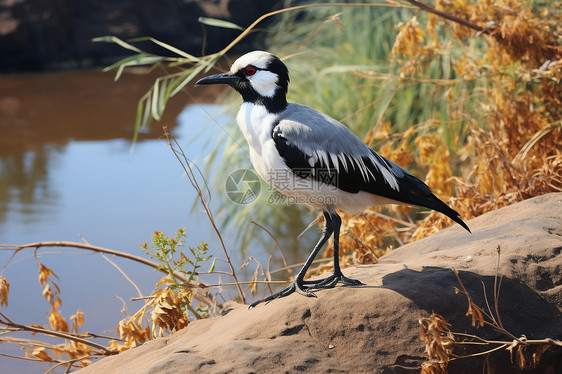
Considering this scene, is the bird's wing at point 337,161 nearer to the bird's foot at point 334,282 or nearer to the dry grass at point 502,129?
the bird's foot at point 334,282

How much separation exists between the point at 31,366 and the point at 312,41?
529 centimetres

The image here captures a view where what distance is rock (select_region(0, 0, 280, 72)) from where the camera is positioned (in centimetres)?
1080

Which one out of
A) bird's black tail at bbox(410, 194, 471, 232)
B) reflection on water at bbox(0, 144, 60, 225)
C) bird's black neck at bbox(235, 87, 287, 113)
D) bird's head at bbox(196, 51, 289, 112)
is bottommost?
bird's black tail at bbox(410, 194, 471, 232)

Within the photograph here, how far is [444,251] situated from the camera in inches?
116

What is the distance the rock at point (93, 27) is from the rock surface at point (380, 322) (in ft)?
31.2

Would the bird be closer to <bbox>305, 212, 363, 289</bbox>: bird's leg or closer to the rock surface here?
<bbox>305, 212, 363, 289</bbox>: bird's leg

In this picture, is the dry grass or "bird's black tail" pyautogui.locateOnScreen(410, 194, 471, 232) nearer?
"bird's black tail" pyautogui.locateOnScreen(410, 194, 471, 232)

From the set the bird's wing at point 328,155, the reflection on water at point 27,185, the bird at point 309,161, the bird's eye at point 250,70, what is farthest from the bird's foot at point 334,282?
the reflection on water at point 27,185

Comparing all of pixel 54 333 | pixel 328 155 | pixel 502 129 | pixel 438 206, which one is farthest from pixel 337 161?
pixel 502 129

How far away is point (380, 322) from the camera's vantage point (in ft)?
7.73

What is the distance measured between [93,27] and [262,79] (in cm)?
963

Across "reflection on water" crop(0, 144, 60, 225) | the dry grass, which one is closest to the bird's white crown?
the dry grass

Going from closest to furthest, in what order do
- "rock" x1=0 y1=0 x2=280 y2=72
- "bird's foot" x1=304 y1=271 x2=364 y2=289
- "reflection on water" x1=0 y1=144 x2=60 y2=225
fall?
"bird's foot" x1=304 y1=271 x2=364 y2=289, "reflection on water" x1=0 y1=144 x2=60 y2=225, "rock" x1=0 y1=0 x2=280 y2=72

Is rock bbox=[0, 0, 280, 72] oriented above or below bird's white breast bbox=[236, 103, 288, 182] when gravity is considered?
above
